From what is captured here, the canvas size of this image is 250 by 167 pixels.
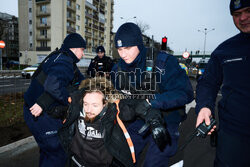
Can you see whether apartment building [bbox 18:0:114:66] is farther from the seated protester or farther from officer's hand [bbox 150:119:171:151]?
officer's hand [bbox 150:119:171:151]

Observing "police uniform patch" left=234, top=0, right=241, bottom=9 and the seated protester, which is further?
the seated protester

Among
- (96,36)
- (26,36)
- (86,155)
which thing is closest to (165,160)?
(86,155)

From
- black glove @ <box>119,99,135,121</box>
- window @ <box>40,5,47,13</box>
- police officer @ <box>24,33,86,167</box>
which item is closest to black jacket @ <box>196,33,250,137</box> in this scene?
black glove @ <box>119,99,135,121</box>

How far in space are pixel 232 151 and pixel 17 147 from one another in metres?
3.49

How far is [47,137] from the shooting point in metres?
1.96

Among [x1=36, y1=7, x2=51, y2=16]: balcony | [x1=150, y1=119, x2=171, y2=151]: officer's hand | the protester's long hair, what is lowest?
[x1=150, y1=119, x2=171, y2=151]: officer's hand

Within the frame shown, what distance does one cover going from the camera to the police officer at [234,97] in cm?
129

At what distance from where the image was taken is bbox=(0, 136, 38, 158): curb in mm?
2789

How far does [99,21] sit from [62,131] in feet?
163

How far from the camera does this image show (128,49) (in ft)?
5.68

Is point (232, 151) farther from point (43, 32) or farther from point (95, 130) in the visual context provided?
point (43, 32)

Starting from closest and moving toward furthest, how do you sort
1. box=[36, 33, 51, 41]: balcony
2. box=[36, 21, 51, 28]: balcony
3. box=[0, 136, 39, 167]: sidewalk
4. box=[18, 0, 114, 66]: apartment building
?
box=[0, 136, 39, 167]: sidewalk, box=[18, 0, 114, 66]: apartment building, box=[36, 21, 51, 28]: balcony, box=[36, 33, 51, 41]: balcony

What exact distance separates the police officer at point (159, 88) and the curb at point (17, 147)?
2.38 metres

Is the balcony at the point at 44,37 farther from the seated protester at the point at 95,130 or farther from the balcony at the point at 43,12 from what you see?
the seated protester at the point at 95,130
